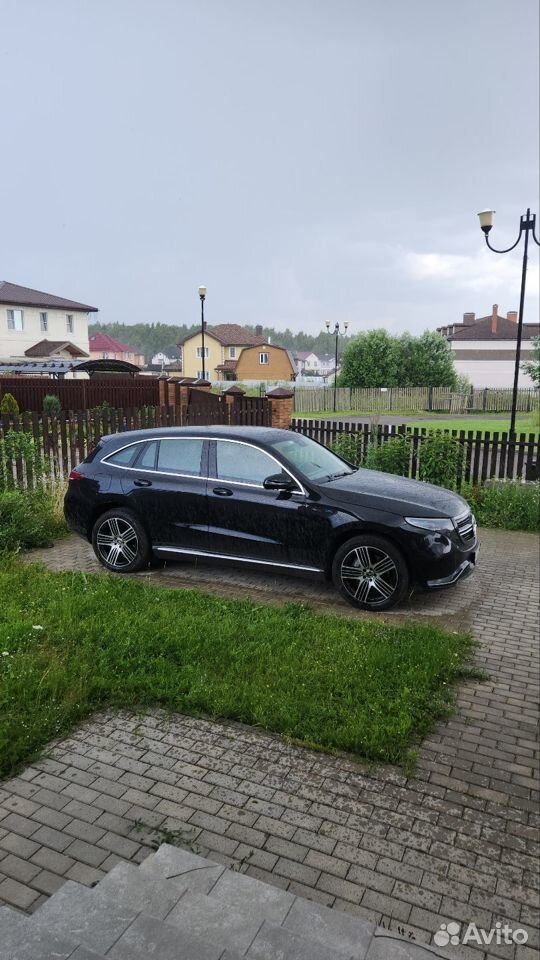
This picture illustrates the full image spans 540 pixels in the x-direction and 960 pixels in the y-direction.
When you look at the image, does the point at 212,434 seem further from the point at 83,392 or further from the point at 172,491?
the point at 83,392

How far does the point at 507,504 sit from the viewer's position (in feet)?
30.7

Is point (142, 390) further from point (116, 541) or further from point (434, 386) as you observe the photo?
point (434, 386)

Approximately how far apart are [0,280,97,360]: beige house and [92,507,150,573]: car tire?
44990mm

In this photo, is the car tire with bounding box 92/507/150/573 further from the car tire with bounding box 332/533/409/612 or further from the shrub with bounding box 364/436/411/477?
the shrub with bounding box 364/436/411/477

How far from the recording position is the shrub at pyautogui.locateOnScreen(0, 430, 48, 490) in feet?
28.7

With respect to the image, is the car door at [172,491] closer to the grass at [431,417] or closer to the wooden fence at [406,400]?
the grass at [431,417]

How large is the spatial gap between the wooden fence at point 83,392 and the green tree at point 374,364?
19.8m

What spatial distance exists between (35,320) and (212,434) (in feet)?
156

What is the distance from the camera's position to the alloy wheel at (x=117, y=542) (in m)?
6.79

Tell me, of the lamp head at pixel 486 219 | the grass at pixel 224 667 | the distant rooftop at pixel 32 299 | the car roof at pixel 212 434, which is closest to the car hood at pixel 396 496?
the car roof at pixel 212 434

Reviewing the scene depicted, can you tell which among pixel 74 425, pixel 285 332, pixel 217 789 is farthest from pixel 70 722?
pixel 285 332

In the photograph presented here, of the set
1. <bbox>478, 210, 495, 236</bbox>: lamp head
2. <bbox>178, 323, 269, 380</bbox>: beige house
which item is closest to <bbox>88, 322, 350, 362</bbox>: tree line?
<bbox>178, 323, 269, 380</bbox>: beige house

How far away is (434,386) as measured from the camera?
43.3 m

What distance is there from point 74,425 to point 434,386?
36618mm
